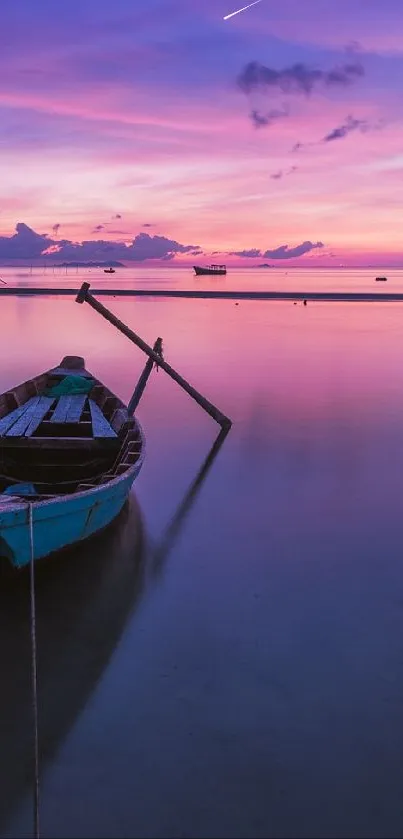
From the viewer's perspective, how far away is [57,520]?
28.3 ft

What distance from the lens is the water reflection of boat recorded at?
6.33 meters

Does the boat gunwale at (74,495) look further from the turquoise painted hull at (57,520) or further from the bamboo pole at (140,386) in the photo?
the bamboo pole at (140,386)

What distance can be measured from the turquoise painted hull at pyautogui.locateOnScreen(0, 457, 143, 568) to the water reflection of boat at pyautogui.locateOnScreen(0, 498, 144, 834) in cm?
51

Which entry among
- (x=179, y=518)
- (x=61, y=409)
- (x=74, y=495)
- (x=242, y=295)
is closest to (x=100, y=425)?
Answer: (x=61, y=409)

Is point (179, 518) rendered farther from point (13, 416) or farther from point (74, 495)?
point (13, 416)

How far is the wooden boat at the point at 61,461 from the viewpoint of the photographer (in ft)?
27.3

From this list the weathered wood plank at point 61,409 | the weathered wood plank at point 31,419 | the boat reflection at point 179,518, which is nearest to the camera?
the boat reflection at point 179,518

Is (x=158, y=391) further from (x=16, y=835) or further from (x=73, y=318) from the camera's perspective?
(x=73, y=318)

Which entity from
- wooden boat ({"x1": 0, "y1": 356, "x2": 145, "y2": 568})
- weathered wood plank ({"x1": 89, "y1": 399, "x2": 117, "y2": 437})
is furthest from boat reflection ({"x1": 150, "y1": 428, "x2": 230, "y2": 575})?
weathered wood plank ({"x1": 89, "y1": 399, "x2": 117, "y2": 437})

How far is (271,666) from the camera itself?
761 cm

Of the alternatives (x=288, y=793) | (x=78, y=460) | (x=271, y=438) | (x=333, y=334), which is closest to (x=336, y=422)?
(x=271, y=438)

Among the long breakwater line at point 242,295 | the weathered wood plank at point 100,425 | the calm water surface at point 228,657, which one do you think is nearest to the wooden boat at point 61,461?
the weathered wood plank at point 100,425

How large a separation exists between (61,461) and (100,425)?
1502 mm

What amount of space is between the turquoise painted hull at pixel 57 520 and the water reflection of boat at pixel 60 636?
0.51 metres
